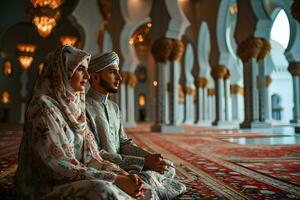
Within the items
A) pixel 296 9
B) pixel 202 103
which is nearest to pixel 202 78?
pixel 202 103

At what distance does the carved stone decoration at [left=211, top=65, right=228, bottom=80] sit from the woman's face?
36.5 feet

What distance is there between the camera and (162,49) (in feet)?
29.4

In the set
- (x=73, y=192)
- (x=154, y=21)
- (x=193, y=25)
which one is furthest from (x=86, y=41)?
(x=73, y=192)

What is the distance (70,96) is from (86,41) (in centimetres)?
894

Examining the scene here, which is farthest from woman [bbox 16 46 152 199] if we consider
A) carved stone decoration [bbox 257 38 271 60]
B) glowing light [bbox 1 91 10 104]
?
glowing light [bbox 1 91 10 104]

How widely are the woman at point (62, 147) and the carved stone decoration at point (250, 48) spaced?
8148mm

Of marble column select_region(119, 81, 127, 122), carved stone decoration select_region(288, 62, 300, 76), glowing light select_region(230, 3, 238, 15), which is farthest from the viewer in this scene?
glowing light select_region(230, 3, 238, 15)

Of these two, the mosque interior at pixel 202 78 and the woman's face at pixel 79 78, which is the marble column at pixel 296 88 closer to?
the mosque interior at pixel 202 78

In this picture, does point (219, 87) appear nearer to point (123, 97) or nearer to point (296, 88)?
point (296, 88)

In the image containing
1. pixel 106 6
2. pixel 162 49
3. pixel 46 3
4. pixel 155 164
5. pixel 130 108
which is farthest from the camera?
pixel 130 108

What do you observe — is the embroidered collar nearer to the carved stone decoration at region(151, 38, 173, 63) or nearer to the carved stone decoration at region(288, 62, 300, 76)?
the carved stone decoration at region(151, 38, 173, 63)

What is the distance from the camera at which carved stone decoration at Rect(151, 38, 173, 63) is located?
29.2 feet

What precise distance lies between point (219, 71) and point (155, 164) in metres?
10.9

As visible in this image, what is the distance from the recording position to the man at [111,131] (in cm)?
175
